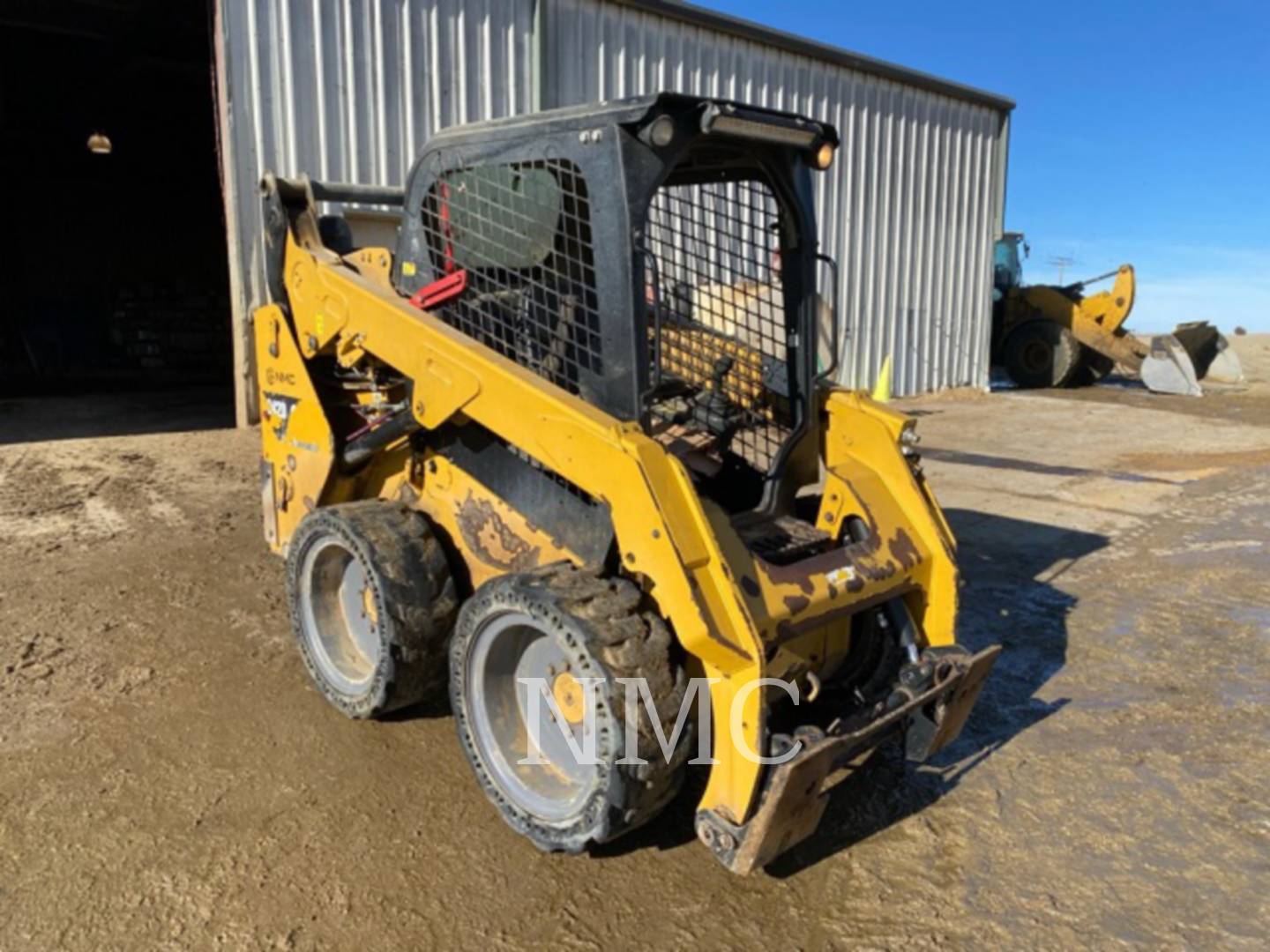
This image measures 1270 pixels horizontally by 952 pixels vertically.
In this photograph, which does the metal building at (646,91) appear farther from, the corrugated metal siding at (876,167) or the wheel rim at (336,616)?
the wheel rim at (336,616)

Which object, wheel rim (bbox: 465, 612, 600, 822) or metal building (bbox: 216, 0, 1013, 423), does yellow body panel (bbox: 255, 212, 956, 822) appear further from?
metal building (bbox: 216, 0, 1013, 423)

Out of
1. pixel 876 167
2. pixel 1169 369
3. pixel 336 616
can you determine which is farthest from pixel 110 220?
pixel 1169 369

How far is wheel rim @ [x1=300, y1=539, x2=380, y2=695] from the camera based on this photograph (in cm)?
395

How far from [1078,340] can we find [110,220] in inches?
706

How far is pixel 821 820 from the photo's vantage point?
319 cm

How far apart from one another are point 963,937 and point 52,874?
2.61 meters

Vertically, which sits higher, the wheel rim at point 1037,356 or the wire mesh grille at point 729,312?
the wire mesh grille at point 729,312

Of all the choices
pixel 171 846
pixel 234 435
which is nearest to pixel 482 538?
pixel 171 846

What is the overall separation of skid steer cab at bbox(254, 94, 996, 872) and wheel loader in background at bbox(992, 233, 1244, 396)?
1564cm

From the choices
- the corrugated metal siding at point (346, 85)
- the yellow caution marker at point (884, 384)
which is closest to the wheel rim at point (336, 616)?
the corrugated metal siding at point (346, 85)

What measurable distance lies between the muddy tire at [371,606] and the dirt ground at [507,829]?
0.58 feet

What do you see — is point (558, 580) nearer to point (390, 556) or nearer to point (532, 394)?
point (532, 394)

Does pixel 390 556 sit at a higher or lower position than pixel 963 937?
higher

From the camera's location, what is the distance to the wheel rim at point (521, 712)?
3.02 meters
